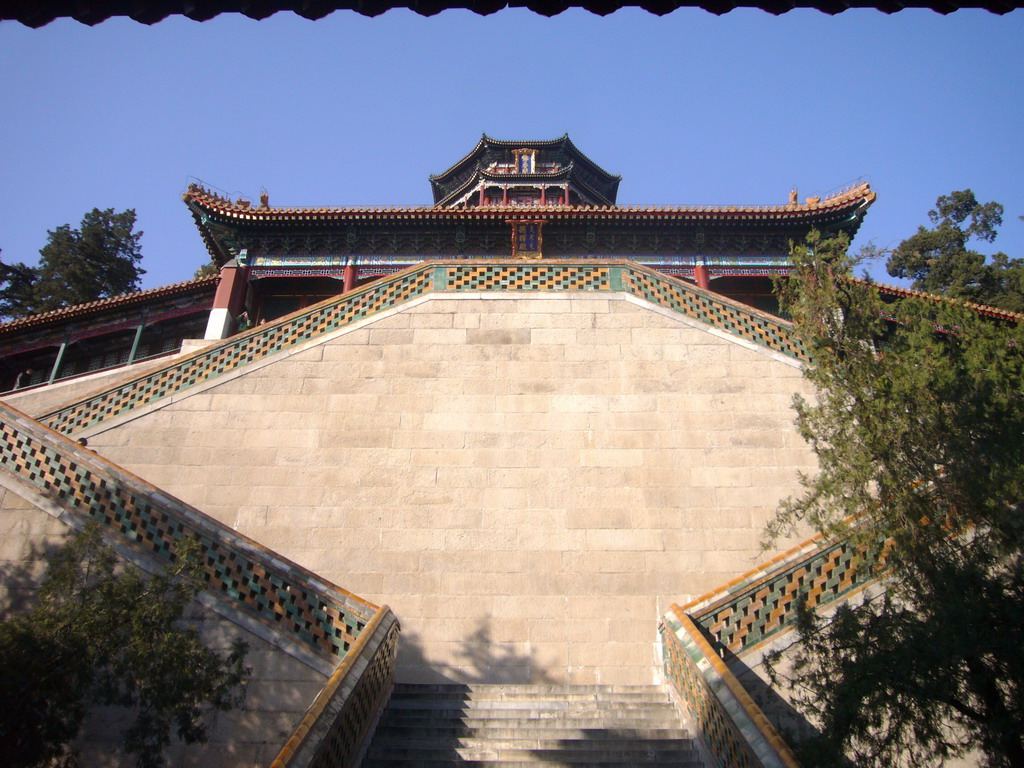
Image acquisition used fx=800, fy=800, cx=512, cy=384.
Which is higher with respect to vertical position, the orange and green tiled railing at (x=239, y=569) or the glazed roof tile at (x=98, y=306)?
the glazed roof tile at (x=98, y=306)

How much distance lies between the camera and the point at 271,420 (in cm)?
992

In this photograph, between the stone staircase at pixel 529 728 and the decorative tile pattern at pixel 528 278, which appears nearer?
the stone staircase at pixel 529 728

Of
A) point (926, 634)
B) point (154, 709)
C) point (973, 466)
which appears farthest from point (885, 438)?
point (154, 709)

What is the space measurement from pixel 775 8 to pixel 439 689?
643 centimetres

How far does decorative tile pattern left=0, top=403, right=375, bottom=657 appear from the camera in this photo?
6.85 m

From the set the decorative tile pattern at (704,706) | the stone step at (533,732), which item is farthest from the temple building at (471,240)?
the stone step at (533,732)

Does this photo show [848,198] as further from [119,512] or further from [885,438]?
[119,512]

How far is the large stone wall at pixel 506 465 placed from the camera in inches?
338

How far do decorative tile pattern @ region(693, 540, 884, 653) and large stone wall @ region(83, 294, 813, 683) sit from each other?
166cm

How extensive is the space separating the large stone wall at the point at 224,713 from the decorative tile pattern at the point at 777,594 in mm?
3385

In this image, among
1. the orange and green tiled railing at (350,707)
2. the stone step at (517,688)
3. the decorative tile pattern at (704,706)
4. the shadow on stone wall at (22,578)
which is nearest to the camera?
the orange and green tiled railing at (350,707)

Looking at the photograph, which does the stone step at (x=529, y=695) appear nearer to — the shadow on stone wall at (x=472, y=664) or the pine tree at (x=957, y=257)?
the shadow on stone wall at (x=472, y=664)

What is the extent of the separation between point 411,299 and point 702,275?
1290 cm

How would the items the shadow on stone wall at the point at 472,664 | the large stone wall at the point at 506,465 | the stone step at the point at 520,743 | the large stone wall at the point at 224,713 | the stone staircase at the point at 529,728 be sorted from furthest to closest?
the large stone wall at the point at 506,465
the shadow on stone wall at the point at 472,664
the stone step at the point at 520,743
the stone staircase at the point at 529,728
the large stone wall at the point at 224,713
